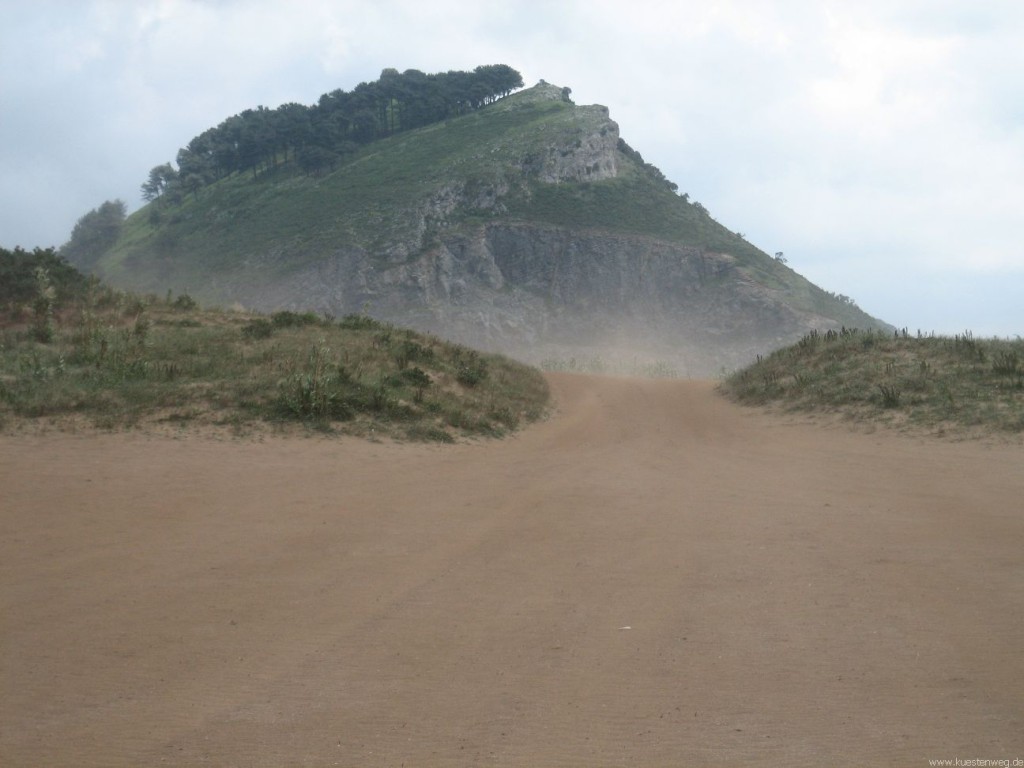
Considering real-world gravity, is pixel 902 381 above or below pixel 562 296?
below

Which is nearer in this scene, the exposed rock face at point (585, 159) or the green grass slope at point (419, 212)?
the green grass slope at point (419, 212)

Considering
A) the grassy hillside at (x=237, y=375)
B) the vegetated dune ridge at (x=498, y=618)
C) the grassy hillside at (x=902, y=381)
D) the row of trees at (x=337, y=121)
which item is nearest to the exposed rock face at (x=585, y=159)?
the row of trees at (x=337, y=121)

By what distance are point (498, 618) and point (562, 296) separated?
69.3 m

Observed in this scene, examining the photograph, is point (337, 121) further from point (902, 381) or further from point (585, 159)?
point (902, 381)

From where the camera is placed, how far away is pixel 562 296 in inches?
2916

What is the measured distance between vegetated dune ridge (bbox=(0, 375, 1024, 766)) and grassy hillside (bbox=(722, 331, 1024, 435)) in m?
4.72

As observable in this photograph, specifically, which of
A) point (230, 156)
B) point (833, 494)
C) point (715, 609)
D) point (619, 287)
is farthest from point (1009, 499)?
point (230, 156)

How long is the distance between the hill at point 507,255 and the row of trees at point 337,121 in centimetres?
763

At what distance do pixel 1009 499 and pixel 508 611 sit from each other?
7044 mm

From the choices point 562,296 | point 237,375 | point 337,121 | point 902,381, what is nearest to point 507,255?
point 562,296

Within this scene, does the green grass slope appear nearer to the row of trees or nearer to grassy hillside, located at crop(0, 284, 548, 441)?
the row of trees

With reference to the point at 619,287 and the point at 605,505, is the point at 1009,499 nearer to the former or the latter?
the point at 605,505

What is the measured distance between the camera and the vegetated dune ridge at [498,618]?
4012 mm

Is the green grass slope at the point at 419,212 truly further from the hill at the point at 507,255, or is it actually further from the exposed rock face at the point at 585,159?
the exposed rock face at the point at 585,159
